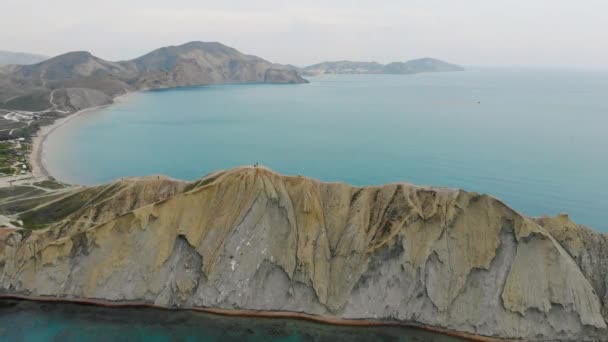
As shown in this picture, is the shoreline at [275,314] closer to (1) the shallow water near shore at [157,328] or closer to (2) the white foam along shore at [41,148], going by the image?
(1) the shallow water near shore at [157,328]

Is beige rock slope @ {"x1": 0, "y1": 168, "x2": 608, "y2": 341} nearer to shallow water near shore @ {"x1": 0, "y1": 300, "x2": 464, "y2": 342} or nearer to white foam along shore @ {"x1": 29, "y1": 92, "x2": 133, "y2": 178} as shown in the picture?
shallow water near shore @ {"x1": 0, "y1": 300, "x2": 464, "y2": 342}

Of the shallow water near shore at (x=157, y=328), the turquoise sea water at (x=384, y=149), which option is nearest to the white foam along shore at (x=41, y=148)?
the turquoise sea water at (x=384, y=149)

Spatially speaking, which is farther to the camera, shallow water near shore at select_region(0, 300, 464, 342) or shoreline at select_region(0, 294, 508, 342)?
shoreline at select_region(0, 294, 508, 342)

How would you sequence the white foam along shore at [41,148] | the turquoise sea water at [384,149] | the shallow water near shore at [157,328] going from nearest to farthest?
the shallow water near shore at [157,328] < the turquoise sea water at [384,149] < the white foam along shore at [41,148]

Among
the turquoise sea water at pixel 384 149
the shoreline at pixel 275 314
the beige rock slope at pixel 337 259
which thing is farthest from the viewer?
the turquoise sea water at pixel 384 149

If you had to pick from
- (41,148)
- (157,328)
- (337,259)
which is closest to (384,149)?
(337,259)

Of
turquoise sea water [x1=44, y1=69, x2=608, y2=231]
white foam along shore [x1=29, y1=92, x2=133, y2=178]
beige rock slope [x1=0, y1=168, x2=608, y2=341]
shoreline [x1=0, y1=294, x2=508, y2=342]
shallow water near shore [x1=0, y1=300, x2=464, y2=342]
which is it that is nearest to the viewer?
shallow water near shore [x1=0, y1=300, x2=464, y2=342]

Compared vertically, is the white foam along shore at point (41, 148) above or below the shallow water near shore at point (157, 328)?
above

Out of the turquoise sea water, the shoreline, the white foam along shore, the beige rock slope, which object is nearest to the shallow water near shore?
the shoreline
